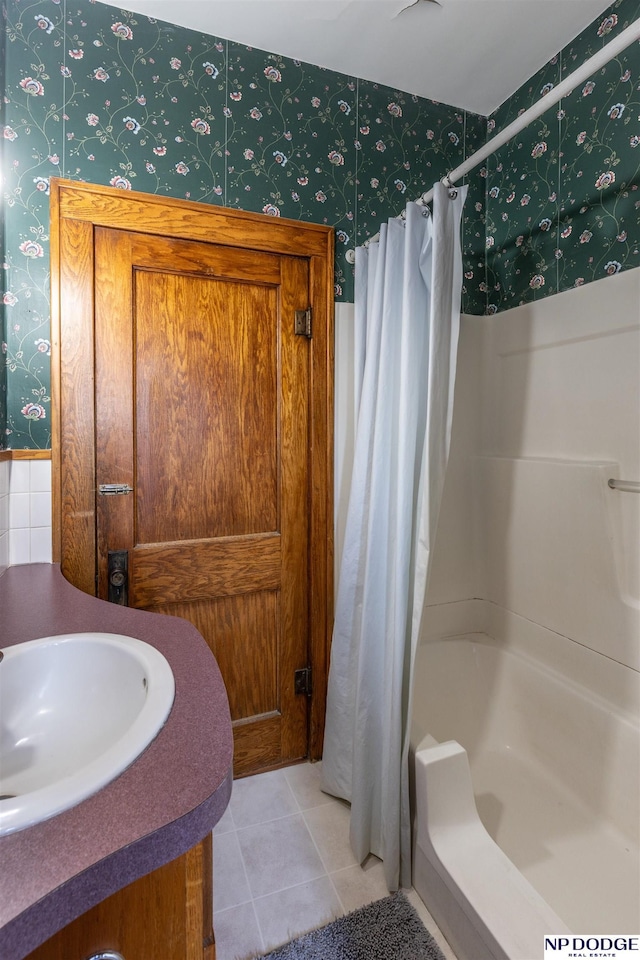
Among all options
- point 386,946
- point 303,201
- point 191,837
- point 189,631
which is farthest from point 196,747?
point 303,201

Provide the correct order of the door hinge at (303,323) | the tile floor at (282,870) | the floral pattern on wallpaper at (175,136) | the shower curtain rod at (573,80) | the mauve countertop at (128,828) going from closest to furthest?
the mauve countertop at (128,828) < the shower curtain rod at (573,80) < the tile floor at (282,870) < the floral pattern on wallpaper at (175,136) < the door hinge at (303,323)

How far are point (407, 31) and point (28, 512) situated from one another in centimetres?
202

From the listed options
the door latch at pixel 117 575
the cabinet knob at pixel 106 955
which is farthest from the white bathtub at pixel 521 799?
the door latch at pixel 117 575

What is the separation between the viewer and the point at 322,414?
1.83m

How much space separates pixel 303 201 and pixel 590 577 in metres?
1.67

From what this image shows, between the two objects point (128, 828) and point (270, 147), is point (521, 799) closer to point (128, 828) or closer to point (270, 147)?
point (128, 828)

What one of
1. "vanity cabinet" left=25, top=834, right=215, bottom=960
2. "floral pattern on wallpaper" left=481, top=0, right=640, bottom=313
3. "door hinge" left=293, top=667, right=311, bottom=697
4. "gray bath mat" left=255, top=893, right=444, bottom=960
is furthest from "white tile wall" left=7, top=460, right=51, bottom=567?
"floral pattern on wallpaper" left=481, top=0, right=640, bottom=313

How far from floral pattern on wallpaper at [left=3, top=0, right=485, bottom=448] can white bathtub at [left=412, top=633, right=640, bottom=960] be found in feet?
5.00

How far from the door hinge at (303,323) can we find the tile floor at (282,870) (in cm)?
167

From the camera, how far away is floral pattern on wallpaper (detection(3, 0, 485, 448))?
1.46 meters

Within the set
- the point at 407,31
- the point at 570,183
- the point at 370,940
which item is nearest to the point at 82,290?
the point at 407,31

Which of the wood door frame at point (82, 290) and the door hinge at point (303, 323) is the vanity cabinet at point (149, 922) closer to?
the wood door frame at point (82, 290)

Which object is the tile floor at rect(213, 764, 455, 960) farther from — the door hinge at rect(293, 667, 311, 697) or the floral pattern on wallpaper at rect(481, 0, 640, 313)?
the floral pattern on wallpaper at rect(481, 0, 640, 313)

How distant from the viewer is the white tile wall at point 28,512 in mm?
1458
